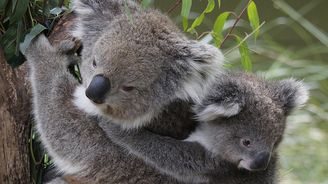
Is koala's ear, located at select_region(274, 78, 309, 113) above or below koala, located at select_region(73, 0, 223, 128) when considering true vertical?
below

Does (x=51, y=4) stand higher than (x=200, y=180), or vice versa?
(x=51, y=4)

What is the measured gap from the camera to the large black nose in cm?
308

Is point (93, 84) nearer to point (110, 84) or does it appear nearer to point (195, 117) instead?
point (110, 84)

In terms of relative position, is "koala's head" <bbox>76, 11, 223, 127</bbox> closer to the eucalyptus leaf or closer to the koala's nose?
the eucalyptus leaf

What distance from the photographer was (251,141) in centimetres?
356

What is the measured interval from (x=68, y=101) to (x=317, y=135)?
399cm

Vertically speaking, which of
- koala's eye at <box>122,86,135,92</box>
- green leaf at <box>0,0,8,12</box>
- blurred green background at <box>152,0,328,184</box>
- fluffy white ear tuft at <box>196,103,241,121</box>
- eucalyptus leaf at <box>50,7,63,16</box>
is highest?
green leaf at <box>0,0,8,12</box>

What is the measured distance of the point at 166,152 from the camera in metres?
3.39

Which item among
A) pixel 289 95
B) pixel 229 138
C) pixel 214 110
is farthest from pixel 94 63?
pixel 289 95

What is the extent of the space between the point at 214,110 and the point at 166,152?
0.32 metres

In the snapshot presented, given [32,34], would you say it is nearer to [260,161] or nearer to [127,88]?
[127,88]

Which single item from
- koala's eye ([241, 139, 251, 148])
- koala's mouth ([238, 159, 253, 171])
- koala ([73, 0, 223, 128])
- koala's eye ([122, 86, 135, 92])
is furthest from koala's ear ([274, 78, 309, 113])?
koala's eye ([122, 86, 135, 92])

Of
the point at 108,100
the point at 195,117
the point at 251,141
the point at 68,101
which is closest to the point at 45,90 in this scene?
the point at 68,101

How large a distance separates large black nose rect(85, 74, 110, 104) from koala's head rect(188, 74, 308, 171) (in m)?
0.55
